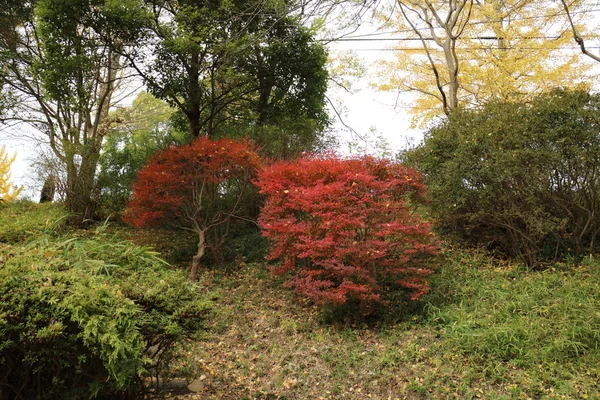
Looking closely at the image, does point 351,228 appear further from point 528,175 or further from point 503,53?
point 503,53

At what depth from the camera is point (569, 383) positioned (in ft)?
12.7

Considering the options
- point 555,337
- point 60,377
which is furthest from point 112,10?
point 555,337

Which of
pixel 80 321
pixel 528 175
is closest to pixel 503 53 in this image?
pixel 528 175

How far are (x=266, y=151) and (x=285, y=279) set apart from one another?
9.73 ft

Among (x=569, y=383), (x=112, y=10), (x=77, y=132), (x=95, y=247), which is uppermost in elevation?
(x=112, y=10)

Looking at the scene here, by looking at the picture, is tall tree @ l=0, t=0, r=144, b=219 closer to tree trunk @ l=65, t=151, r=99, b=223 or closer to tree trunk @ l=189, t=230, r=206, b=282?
tree trunk @ l=65, t=151, r=99, b=223

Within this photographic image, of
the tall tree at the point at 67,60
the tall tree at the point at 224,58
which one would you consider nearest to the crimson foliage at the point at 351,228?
the tall tree at the point at 224,58

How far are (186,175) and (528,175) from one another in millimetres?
4768

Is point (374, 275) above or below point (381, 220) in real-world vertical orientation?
below

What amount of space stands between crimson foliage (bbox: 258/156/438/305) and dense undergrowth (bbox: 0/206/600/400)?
1.41ft

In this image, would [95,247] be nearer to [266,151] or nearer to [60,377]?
[60,377]

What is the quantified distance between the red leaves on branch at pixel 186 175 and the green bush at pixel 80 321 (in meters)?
3.55

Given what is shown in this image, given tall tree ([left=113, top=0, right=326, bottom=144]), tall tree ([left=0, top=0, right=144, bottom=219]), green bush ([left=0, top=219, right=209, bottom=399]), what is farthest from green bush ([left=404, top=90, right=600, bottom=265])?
tall tree ([left=0, top=0, right=144, bottom=219])

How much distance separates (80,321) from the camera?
240 centimetres
